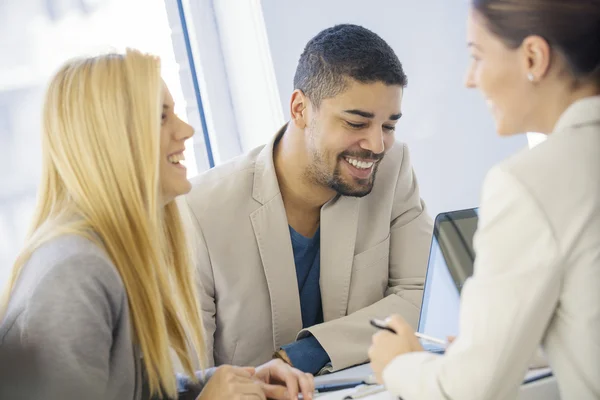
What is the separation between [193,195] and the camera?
1950mm

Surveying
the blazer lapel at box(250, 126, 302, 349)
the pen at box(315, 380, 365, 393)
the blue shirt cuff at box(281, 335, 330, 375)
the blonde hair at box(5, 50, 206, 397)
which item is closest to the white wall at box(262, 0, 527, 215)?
the blazer lapel at box(250, 126, 302, 349)

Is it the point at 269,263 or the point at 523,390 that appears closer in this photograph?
the point at 523,390

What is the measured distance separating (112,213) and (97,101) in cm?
19

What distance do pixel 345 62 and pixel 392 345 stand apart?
0.98m

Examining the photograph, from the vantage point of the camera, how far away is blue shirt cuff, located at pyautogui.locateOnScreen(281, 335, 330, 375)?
1.69 meters

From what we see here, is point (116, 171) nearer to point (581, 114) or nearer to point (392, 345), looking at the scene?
point (392, 345)

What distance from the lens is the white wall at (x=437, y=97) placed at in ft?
8.45

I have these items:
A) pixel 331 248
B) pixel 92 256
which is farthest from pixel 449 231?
pixel 92 256

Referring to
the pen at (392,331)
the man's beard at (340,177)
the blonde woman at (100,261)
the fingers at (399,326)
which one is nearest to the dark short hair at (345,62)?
the man's beard at (340,177)

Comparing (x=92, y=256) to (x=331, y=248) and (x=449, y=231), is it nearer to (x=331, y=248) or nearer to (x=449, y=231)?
(x=449, y=231)

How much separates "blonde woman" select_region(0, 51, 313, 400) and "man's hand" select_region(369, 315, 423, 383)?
1.02 feet

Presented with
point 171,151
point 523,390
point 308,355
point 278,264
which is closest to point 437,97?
point 278,264

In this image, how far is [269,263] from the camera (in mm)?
1902

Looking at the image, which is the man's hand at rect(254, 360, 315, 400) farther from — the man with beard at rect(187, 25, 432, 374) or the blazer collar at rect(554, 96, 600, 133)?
the blazer collar at rect(554, 96, 600, 133)
